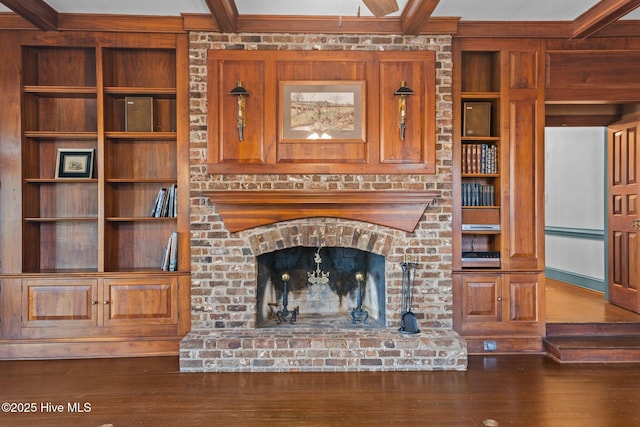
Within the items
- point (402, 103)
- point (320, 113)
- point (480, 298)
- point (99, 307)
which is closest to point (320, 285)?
point (480, 298)

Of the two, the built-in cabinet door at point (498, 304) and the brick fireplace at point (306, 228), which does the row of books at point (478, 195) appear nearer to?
the brick fireplace at point (306, 228)

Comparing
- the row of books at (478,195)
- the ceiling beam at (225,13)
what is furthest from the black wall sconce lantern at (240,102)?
the row of books at (478,195)

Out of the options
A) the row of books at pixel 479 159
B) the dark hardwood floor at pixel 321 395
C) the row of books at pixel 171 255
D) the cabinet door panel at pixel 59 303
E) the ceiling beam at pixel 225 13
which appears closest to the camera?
the dark hardwood floor at pixel 321 395

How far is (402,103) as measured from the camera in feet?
12.3

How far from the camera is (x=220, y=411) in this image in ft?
9.14

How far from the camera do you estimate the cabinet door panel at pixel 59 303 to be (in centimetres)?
378

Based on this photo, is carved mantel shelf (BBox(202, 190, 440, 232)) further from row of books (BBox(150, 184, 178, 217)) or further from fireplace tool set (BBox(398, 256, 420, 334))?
row of books (BBox(150, 184, 178, 217))

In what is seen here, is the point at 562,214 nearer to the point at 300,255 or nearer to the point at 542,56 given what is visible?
the point at 542,56

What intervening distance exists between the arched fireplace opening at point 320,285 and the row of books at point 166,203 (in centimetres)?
99

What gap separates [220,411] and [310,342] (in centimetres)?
97

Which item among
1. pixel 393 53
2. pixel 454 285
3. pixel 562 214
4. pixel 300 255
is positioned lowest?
pixel 454 285

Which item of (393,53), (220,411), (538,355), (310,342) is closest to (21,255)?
(220,411)

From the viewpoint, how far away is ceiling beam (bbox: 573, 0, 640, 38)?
3338mm

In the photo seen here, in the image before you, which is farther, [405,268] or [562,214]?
[562,214]
